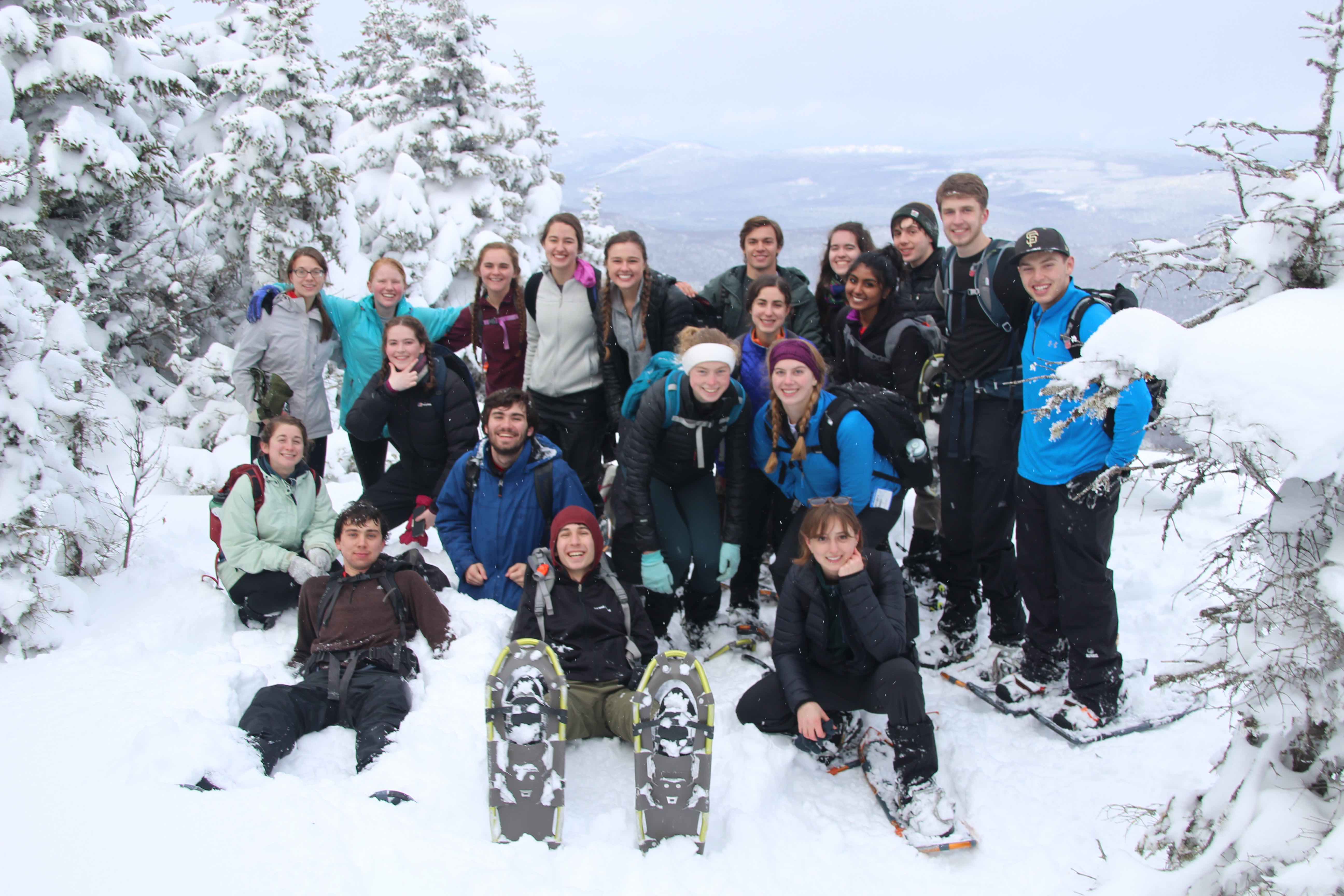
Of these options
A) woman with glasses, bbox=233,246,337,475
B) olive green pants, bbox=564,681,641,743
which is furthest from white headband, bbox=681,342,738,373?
woman with glasses, bbox=233,246,337,475

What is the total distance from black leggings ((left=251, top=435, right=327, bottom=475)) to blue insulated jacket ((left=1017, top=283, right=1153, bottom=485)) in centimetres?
492

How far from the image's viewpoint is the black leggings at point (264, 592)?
4965mm

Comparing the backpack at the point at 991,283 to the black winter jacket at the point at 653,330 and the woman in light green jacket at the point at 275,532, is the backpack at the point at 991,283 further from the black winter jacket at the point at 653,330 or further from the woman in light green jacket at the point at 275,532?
the woman in light green jacket at the point at 275,532

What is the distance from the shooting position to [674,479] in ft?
16.3

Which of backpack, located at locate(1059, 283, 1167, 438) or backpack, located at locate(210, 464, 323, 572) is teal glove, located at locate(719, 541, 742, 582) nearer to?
backpack, located at locate(1059, 283, 1167, 438)

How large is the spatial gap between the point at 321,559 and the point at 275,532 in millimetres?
408

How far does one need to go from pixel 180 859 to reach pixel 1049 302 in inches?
176

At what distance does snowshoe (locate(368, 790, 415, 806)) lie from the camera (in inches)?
126

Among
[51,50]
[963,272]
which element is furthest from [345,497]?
[51,50]

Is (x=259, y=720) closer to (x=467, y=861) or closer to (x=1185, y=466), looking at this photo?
(x=467, y=861)

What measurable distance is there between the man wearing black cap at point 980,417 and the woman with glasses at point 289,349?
4724mm

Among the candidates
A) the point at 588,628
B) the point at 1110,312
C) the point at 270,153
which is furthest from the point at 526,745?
the point at 270,153

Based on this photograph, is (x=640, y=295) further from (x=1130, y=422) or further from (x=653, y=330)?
(x=1130, y=422)

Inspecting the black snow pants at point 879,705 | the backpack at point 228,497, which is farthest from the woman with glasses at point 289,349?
the black snow pants at point 879,705
